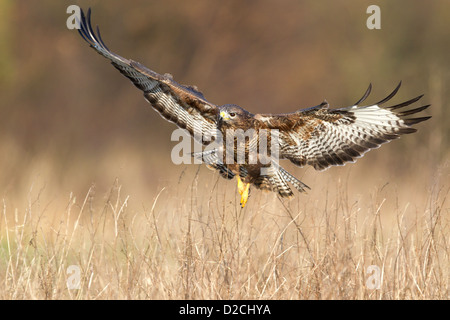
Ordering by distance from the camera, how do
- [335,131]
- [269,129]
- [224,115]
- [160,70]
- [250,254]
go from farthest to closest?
[160,70] → [335,131] → [269,129] → [224,115] → [250,254]

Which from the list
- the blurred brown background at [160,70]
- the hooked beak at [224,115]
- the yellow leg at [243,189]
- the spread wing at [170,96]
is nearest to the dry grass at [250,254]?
the yellow leg at [243,189]

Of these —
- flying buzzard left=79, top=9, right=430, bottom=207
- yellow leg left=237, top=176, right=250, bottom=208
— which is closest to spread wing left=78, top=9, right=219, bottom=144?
flying buzzard left=79, top=9, right=430, bottom=207

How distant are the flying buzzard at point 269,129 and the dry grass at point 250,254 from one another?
0.91 meters

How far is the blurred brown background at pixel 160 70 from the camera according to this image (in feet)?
37.2

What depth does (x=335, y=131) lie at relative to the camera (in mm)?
5699

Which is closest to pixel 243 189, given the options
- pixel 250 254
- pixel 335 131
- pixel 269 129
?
pixel 269 129

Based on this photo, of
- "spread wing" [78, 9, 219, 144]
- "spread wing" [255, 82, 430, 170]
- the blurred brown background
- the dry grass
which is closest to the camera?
the dry grass

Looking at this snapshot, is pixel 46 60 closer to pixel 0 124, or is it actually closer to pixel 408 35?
pixel 0 124

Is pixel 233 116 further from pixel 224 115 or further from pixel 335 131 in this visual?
pixel 335 131

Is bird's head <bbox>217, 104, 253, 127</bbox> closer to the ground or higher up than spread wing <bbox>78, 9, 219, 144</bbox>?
closer to the ground

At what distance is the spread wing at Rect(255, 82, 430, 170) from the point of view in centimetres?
545

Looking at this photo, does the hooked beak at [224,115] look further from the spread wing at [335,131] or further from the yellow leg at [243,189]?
the yellow leg at [243,189]

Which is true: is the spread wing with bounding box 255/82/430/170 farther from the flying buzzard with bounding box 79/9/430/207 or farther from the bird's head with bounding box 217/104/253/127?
the bird's head with bounding box 217/104/253/127

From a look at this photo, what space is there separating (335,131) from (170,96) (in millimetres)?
1425
